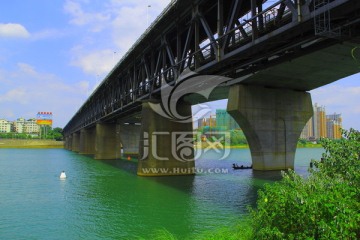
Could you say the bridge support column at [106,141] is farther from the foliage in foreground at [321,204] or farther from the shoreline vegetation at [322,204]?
the foliage in foreground at [321,204]

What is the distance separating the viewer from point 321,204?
19.8ft

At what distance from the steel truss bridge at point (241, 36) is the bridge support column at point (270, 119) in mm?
1166

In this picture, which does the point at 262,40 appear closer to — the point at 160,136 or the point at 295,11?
the point at 295,11

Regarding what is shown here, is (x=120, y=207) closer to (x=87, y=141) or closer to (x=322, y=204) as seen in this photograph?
(x=322, y=204)

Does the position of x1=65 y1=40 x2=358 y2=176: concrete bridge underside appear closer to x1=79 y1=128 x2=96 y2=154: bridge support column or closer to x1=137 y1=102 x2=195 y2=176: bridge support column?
x1=137 y1=102 x2=195 y2=176: bridge support column

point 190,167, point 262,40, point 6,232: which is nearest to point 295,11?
point 262,40

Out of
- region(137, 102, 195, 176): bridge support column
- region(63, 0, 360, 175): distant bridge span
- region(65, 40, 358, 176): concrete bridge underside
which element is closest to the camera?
region(63, 0, 360, 175): distant bridge span

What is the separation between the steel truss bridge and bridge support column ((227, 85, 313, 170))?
3.83ft

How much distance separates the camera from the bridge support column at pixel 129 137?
9362 cm

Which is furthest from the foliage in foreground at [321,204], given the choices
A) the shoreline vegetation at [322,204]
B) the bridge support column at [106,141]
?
the bridge support column at [106,141]

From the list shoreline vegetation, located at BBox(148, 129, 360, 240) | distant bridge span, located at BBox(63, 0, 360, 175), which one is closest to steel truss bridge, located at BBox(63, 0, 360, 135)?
distant bridge span, located at BBox(63, 0, 360, 175)

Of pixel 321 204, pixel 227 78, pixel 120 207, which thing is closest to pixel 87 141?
pixel 227 78

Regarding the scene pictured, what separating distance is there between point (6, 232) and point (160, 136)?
21102 millimetres

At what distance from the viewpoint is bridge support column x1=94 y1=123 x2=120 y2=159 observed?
6969cm
